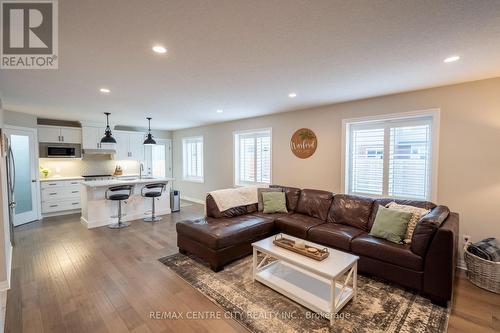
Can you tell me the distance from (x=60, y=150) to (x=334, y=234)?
6.84 meters

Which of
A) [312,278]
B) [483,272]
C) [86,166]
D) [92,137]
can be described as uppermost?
[92,137]

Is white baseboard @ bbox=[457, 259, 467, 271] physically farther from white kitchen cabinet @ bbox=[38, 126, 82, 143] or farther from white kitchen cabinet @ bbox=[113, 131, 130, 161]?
white kitchen cabinet @ bbox=[38, 126, 82, 143]

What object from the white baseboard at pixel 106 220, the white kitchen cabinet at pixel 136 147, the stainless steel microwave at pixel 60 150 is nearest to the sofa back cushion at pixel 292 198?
the white baseboard at pixel 106 220

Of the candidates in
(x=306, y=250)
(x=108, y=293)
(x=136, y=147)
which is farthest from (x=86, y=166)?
(x=306, y=250)

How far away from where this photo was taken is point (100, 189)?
488cm

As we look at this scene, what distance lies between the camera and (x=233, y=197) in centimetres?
412

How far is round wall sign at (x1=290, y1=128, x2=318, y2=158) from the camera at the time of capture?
14.9 feet

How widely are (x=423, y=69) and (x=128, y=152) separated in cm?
746

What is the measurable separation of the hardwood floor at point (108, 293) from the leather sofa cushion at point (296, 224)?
168cm

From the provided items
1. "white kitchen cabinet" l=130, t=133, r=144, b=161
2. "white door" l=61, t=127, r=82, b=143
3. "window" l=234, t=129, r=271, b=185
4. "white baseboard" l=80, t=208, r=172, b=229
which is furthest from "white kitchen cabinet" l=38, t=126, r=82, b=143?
"window" l=234, t=129, r=271, b=185

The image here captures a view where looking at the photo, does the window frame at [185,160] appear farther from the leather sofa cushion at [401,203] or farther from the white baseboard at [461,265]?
the white baseboard at [461,265]

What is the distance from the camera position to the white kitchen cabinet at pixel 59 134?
5645 mm

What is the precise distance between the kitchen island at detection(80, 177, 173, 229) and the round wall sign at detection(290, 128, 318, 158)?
3361mm

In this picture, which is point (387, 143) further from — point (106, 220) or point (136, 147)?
point (136, 147)
